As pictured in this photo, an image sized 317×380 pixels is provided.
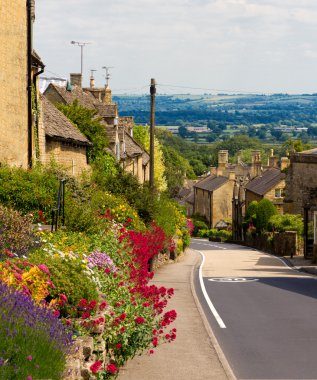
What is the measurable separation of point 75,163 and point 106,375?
30732mm

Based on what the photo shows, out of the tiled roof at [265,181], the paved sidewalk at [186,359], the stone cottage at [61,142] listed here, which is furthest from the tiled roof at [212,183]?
the paved sidewalk at [186,359]

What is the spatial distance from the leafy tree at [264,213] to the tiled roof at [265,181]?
51.5 feet

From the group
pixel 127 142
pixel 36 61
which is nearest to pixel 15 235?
pixel 36 61

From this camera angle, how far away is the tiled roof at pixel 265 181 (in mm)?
110188

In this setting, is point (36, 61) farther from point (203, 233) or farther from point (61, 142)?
point (203, 233)

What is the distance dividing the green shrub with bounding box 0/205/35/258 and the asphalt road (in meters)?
4.29

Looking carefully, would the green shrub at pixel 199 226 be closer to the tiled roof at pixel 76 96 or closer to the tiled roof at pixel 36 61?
the tiled roof at pixel 76 96

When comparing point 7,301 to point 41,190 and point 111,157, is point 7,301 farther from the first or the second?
point 111,157

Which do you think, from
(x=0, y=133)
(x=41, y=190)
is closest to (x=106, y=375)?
(x=41, y=190)

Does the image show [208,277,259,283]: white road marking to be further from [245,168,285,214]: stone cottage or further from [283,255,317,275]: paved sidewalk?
[245,168,285,214]: stone cottage

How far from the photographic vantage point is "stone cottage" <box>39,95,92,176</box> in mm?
38219

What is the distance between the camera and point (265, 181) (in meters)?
Result: 115

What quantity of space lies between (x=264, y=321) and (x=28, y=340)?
13.2 m

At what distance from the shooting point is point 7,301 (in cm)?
1059
